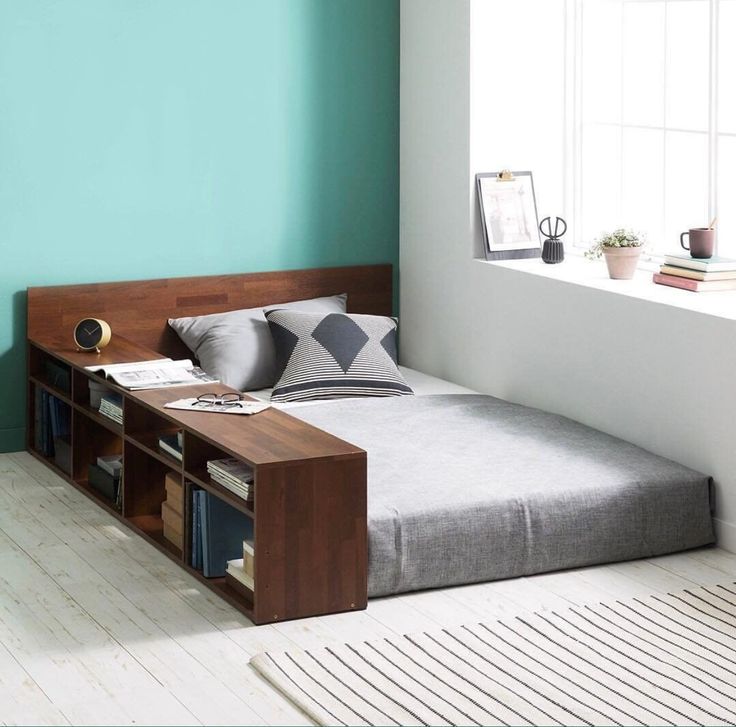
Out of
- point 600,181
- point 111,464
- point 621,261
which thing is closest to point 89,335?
point 111,464

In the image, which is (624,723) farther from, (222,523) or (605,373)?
(605,373)

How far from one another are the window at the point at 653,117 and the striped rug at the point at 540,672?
1768 millimetres

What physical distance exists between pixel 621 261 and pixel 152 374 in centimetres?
177

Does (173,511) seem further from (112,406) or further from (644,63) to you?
(644,63)

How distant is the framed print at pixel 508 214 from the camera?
18.3ft

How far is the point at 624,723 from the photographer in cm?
310

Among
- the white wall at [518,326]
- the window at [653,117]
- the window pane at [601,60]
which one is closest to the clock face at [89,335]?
the white wall at [518,326]

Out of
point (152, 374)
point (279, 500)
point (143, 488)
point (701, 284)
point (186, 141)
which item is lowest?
point (143, 488)

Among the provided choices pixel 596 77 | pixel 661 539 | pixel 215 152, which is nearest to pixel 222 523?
pixel 661 539

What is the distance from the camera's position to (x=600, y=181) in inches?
219

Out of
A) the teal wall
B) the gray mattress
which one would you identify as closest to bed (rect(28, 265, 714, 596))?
the gray mattress

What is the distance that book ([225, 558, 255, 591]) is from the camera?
12.4ft

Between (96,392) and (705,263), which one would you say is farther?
(96,392)

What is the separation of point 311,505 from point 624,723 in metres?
1.05
